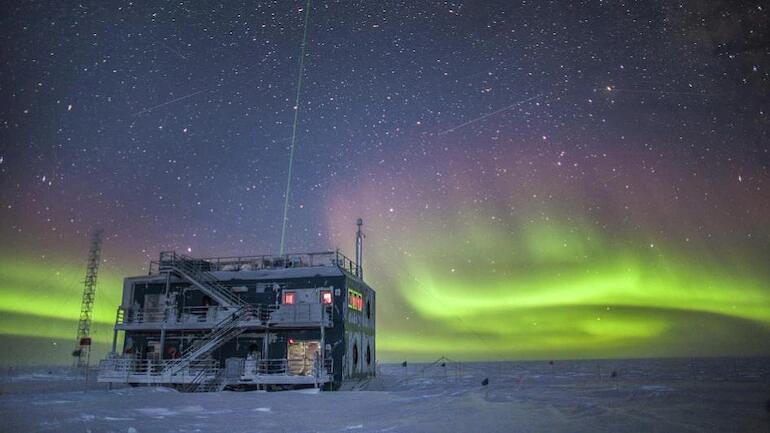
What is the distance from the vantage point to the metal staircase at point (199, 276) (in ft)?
122

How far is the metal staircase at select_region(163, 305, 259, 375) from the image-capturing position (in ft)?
110

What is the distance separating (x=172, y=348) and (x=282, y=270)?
9.68 meters

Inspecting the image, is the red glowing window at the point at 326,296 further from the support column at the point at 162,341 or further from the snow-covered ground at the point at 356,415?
the support column at the point at 162,341

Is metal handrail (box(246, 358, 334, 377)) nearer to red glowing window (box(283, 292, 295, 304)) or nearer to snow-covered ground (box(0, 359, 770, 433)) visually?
red glowing window (box(283, 292, 295, 304))

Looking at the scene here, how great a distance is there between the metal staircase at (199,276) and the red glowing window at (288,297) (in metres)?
3.13

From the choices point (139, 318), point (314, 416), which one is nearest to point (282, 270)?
point (139, 318)

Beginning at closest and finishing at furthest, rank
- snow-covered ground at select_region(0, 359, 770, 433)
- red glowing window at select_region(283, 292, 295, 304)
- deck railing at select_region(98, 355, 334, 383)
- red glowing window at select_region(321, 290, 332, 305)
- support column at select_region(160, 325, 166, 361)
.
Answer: snow-covered ground at select_region(0, 359, 770, 433), deck railing at select_region(98, 355, 334, 383), support column at select_region(160, 325, 166, 361), red glowing window at select_region(321, 290, 332, 305), red glowing window at select_region(283, 292, 295, 304)

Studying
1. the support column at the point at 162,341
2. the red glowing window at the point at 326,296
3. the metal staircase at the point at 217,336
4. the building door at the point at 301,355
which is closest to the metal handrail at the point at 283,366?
the building door at the point at 301,355

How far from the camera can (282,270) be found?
38438 mm

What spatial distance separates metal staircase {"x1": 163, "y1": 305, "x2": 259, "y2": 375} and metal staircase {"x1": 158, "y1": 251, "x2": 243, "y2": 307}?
1.39 meters

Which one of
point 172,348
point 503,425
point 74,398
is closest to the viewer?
point 503,425

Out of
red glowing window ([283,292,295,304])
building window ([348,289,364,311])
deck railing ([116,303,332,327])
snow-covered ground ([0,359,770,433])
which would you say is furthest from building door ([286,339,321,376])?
snow-covered ground ([0,359,770,433])

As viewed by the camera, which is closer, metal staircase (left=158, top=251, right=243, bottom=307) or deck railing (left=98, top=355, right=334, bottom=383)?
deck railing (left=98, top=355, right=334, bottom=383)

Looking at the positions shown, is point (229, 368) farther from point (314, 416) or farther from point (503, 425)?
point (503, 425)
